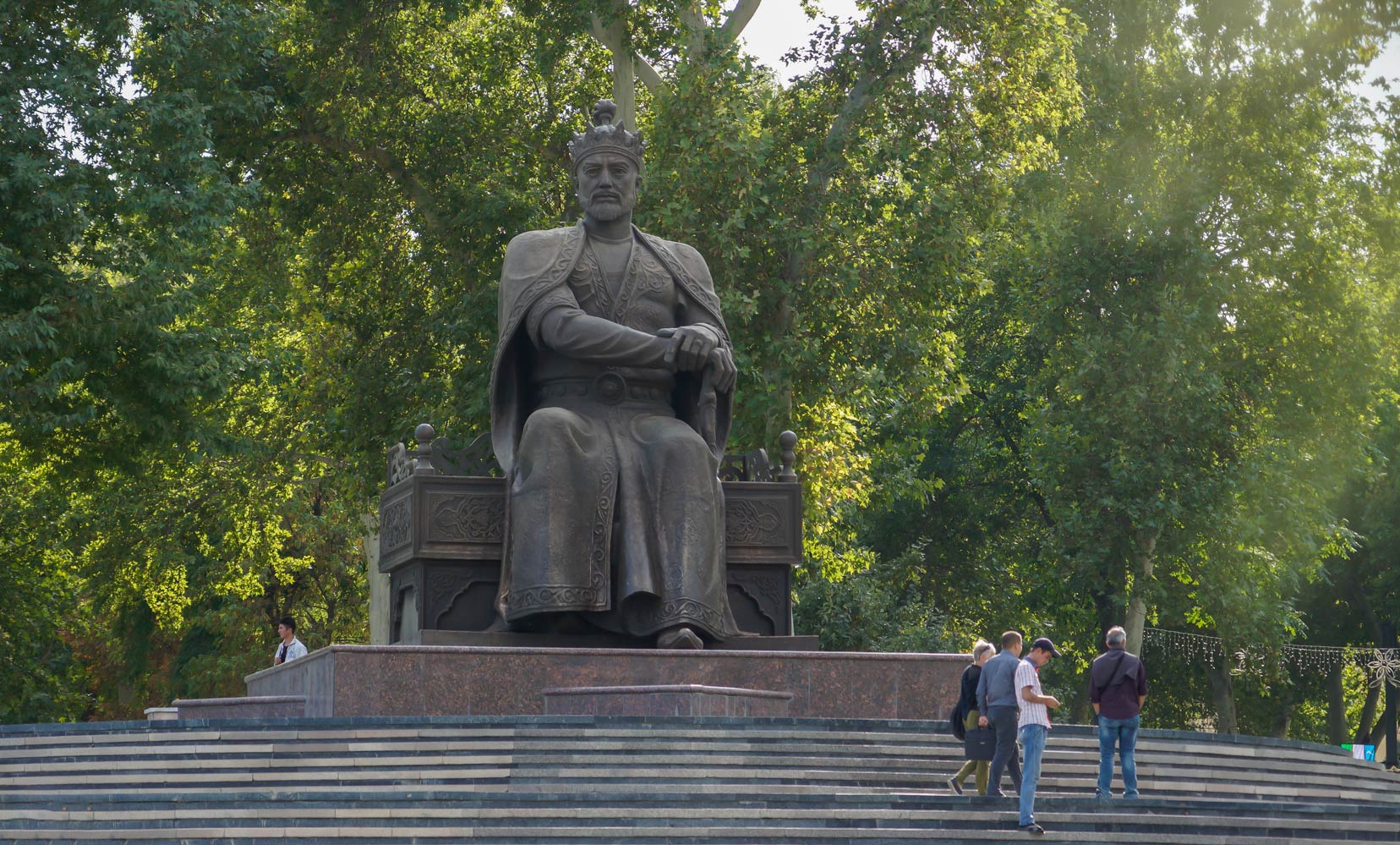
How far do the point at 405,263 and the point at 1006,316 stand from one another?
40.5ft

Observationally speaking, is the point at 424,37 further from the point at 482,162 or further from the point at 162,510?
the point at 162,510

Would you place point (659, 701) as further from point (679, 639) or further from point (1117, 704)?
point (1117, 704)

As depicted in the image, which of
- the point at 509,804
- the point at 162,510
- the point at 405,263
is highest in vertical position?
the point at 405,263

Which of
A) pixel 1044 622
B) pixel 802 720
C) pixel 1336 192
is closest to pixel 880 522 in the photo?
pixel 1044 622

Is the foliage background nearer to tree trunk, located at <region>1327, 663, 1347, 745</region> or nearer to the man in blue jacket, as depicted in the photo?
tree trunk, located at <region>1327, 663, 1347, 745</region>

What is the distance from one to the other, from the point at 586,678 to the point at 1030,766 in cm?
Result: 368

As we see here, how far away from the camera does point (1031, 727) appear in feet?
32.1

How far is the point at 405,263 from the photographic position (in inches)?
990

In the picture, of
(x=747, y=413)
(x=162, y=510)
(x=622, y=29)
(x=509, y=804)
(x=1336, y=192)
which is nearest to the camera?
(x=509, y=804)

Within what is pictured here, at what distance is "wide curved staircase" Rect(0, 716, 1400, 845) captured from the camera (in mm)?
8984

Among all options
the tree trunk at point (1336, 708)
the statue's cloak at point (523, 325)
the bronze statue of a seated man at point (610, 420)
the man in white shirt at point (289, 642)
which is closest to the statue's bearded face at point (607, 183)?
the bronze statue of a seated man at point (610, 420)

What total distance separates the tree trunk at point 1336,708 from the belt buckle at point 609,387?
2643 cm

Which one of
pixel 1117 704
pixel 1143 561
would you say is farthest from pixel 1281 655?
pixel 1117 704

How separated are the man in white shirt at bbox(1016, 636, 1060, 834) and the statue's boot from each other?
123 inches
